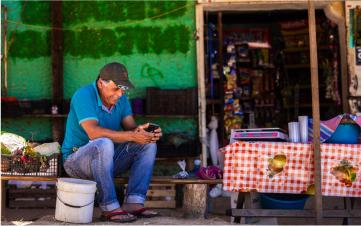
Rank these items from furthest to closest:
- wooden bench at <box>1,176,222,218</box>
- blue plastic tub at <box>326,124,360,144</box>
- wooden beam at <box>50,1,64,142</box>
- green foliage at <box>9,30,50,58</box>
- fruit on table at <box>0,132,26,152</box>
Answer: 1. green foliage at <box>9,30,50,58</box>
2. wooden beam at <box>50,1,64,142</box>
3. fruit on table at <box>0,132,26,152</box>
4. wooden bench at <box>1,176,222,218</box>
5. blue plastic tub at <box>326,124,360,144</box>

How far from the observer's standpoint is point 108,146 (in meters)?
5.07

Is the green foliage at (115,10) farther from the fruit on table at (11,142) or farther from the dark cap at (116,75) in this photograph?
the dark cap at (116,75)

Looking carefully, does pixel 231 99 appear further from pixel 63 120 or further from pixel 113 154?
pixel 113 154

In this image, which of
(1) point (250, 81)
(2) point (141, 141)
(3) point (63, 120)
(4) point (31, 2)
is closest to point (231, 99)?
(1) point (250, 81)

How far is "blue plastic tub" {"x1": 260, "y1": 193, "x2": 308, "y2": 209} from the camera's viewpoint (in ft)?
18.3

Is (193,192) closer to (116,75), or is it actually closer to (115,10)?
(116,75)

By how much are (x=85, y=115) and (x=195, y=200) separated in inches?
55.3

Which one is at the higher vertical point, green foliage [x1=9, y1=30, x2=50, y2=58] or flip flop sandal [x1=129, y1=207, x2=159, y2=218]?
green foliage [x1=9, y1=30, x2=50, y2=58]

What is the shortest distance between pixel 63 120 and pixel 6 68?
111cm

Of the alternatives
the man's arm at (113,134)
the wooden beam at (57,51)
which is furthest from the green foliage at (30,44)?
the man's arm at (113,134)

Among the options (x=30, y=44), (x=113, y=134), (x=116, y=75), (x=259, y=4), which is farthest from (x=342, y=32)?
(x=30, y=44)

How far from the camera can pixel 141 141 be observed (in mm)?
5289

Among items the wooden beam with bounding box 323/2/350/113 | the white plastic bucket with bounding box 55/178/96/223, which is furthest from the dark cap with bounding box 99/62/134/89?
the wooden beam with bounding box 323/2/350/113

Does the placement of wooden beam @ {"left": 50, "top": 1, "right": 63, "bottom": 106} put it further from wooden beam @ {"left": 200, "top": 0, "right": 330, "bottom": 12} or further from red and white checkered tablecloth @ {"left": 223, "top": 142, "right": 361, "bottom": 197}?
red and white checkered tablecloth @ {"left": 223, "top": 142, "right": 361, "bottom": 197}
